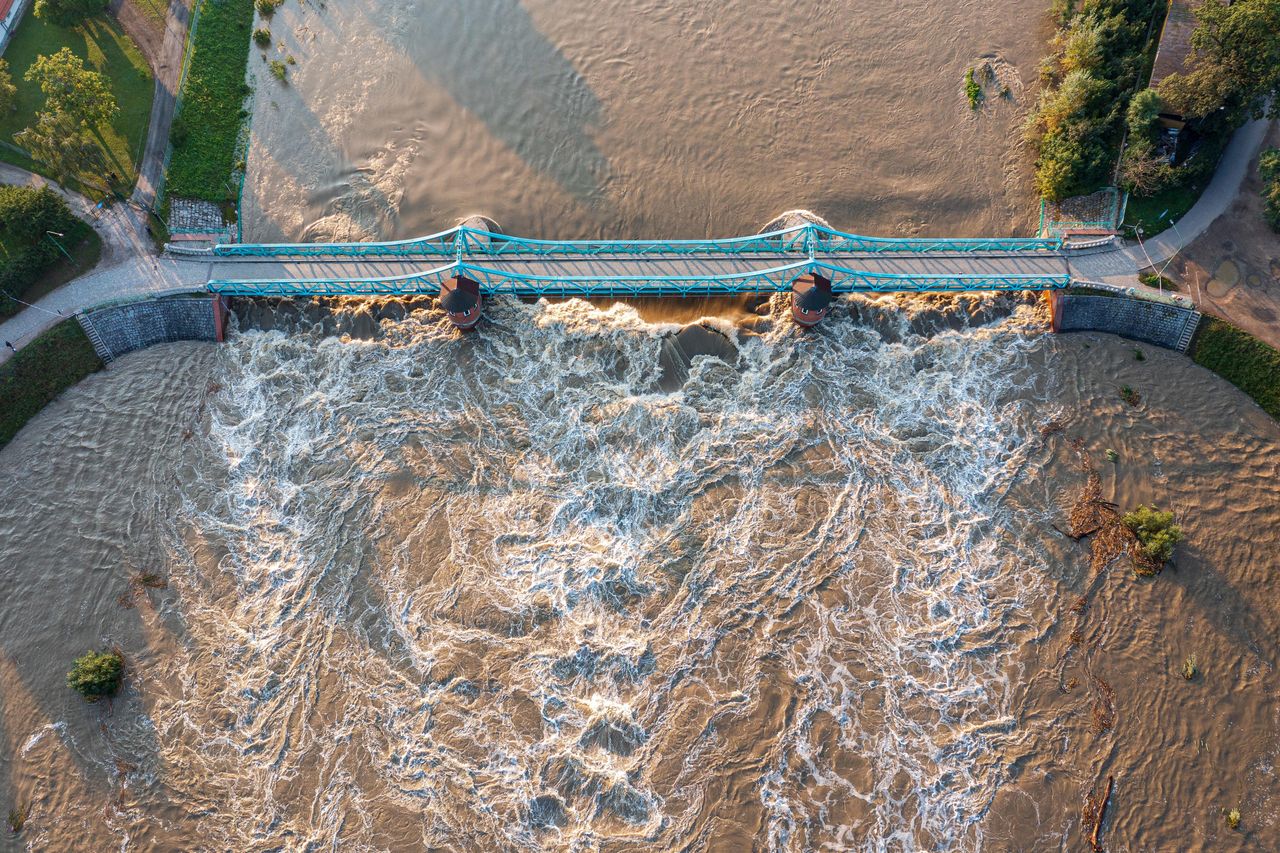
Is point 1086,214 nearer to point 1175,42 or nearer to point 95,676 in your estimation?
point 1175,42

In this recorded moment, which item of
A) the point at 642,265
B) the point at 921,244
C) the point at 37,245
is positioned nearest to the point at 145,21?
the point at 37,245

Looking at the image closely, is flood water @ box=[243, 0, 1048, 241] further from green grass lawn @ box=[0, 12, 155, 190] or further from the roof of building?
green grass lawn @ box=[0, 12, 155, 190]

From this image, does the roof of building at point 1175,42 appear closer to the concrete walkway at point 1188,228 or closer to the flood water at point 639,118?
the concrete walkway at point 1188,228

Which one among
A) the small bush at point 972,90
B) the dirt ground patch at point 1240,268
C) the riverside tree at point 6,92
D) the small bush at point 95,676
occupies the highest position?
the small bush at point 972,90

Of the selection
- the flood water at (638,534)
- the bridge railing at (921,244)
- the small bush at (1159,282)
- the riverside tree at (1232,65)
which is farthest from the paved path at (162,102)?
the riverside tree at (1232,65)

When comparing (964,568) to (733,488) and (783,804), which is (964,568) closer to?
(733,488)

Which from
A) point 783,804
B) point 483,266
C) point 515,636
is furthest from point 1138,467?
point 483,266
